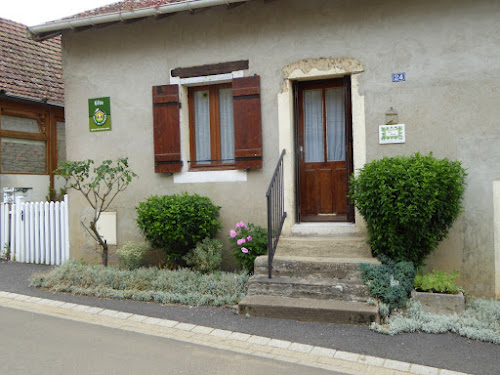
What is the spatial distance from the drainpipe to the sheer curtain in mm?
1288

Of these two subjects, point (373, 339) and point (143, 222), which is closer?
point (373, 339)

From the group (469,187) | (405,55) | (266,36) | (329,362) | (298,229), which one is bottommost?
(329,362)

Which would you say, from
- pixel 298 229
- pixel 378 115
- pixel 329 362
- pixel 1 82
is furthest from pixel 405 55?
pixel 1 82

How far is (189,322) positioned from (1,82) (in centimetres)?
726

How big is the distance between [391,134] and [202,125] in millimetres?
2868

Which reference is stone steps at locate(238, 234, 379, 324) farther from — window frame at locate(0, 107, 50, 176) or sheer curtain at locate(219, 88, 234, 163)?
window frame at locate(0, 107, 50, 176)

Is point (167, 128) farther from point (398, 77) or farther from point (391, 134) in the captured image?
point (398, 77)

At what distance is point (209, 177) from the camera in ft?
22.6

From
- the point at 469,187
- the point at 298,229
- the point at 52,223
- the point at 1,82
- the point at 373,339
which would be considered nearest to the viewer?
the point at 373,339

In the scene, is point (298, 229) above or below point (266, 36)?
below

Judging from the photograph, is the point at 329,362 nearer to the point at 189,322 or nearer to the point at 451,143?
the point at 189,322

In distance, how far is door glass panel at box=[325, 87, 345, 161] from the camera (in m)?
6.61

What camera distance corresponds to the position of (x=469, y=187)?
5.76m

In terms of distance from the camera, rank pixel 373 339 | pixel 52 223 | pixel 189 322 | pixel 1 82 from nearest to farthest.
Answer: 1. pixel 373 339
2. pixel 189 322
3. pixel 52 223
4. pixel 1 82
